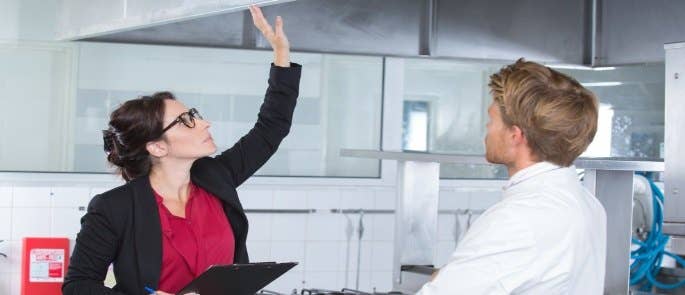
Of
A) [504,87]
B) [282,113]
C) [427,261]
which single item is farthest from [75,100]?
[504,87]

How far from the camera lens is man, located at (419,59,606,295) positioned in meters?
1.35

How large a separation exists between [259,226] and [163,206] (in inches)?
121

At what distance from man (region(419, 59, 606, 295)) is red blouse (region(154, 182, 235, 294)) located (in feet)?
2.44

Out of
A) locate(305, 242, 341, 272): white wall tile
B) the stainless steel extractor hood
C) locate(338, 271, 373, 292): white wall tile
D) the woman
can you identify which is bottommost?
locate(338, 271, 373, 292): white wall tile

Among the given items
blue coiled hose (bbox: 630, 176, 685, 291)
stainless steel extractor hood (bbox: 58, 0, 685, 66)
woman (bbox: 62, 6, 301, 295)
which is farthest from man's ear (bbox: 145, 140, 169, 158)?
blue coiled hose (bbox: 630, 176, 685, 291)

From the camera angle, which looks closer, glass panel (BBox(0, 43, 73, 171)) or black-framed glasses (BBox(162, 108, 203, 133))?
black-framed glasses (BBox(162, 108, 203, 133))

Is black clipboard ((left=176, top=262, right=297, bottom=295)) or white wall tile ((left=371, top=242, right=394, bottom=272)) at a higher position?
black clipboard ((left=176, top=262, right=297, bottom=295))

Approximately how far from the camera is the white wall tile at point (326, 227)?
17.1 ft

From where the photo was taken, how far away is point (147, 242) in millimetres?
1976

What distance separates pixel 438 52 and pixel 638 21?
1.66 ft

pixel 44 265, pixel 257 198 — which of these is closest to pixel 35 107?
pixel 44 265

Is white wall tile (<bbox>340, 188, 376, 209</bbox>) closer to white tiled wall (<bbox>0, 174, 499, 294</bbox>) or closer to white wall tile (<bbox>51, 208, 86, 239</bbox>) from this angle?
white tiled wall (<bbox>0, 174, 499, 294</bbox>)

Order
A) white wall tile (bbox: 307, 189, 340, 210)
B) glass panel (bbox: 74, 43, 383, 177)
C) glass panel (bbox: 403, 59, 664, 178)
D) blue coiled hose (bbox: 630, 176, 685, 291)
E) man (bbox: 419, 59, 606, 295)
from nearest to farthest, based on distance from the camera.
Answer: man (bbox: 419, 59, 606, 295) < blue coiled hose (bbox: 630, 176, 685, 291) < glass panel (bbox: 74, 43, 383, 177) < white wall tile (bbox: 307, 189, 340, 210) < glass panel (bbox: 403, 59, 664, 178)

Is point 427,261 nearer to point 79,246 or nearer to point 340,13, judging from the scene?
point 340,13
